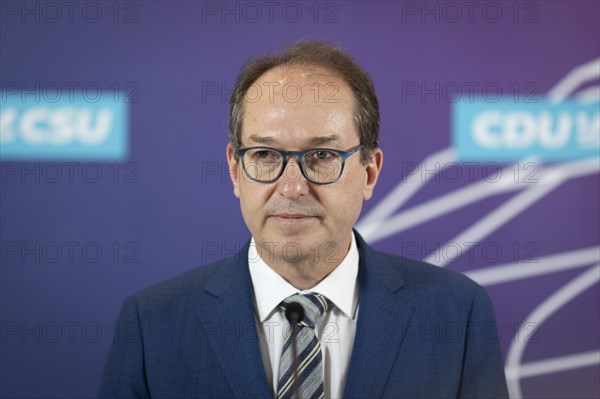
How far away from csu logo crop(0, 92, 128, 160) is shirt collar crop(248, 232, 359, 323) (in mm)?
1240

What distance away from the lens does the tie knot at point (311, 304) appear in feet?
5.25

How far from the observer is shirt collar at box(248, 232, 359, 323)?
166cm

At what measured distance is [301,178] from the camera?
1.59 metres

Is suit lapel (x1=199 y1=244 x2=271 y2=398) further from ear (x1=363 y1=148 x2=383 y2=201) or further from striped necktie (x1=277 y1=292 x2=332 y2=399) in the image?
ear (x1=363 y1=148 x2=383 y2=201)

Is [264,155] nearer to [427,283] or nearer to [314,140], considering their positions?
[314,140]

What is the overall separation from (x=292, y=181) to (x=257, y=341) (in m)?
0.38

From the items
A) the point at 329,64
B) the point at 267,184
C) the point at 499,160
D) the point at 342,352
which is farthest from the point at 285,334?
the point at 499,160

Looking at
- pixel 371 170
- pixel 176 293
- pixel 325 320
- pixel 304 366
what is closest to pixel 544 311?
pixel 371 170

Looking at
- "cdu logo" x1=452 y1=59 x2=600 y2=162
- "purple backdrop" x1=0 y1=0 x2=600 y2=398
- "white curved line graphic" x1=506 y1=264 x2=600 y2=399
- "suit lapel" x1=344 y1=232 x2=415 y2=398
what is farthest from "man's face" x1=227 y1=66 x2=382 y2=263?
"white curved line graphic" x1=506 y1=264 x2=600 y2=399

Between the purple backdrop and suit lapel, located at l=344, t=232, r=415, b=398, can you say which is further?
the purple backdrop

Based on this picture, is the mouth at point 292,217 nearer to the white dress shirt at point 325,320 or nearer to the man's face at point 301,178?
the man's face at point 301,178

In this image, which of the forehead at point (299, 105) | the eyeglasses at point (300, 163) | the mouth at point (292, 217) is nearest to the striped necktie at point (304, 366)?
the mouth at point (292, 217)

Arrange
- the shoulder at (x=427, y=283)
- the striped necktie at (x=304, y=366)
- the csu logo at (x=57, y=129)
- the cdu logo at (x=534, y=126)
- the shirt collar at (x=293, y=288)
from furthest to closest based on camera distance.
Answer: the cdu logo at (x=534, y=126) → the csu logo at (x=57, y=129) → the shoulder at (x=427, y=283) → the shirt collar at (x=293, y=288) → the striped necktie at (x=304, y=366)

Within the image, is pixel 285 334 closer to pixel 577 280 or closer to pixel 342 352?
pixel 342 352
